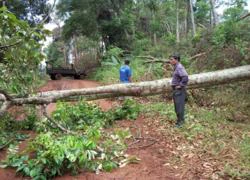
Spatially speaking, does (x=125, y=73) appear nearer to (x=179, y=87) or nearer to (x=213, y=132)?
(x=179, y=87)

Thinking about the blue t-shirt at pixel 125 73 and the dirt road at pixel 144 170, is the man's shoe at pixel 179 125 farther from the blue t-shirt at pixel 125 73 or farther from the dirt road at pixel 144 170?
the blue t-shirt at pixel 125 73

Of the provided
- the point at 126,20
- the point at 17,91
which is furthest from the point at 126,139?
the point at 126,20

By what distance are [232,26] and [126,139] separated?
9.50 metres

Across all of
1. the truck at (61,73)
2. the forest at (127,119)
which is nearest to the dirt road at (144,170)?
the forest at (127,119)

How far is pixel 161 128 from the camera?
849cm

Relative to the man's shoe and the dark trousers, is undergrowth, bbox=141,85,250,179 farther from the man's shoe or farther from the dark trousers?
the dark trousers

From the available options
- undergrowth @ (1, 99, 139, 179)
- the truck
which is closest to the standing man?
undergrowth @ (1, 99, 139, 179)

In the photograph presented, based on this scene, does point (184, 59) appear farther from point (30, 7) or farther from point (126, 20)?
point (30, 7)

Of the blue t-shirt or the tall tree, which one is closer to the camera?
the blue t-shirt

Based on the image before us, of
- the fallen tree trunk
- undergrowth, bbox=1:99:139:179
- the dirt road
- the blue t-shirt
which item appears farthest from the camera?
the blue t-shirt

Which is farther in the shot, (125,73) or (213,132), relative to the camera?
(125,73)

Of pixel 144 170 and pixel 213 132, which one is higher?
pixel 213 132

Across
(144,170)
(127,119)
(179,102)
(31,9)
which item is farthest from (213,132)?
(31,9)

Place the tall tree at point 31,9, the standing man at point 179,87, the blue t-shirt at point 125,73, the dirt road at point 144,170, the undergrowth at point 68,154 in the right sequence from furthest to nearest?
1. the tall tree at point 31,9
2. the blue t-shirt at point 125,73
3. the standing man at point 179,87
4. the undergrowth at point 68,154
5. the dirt road at point 144,170
